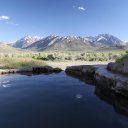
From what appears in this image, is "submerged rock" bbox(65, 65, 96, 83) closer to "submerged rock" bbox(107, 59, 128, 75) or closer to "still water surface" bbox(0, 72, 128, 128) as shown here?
"submerged rock" bbox(107, 59, 128, 75)

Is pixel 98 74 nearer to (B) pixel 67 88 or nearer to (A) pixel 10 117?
(B) pixel 67 88

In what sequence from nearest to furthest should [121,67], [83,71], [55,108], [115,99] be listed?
[55,108]
[115,99]
[121,67]
[83,71]

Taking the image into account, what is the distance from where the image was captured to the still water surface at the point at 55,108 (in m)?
12.0

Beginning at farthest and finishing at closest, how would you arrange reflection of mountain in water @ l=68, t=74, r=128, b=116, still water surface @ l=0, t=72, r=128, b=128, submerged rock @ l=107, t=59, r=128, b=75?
submerged rock @ l=107, t=59, r=128, b=75 → reflection of mountain in water @ l=68, t=74, r=128, b=116 → still water surface @ l=0, t=72, r=128, b=128

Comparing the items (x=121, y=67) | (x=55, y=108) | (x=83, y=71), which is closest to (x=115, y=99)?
(x=55, y=108)

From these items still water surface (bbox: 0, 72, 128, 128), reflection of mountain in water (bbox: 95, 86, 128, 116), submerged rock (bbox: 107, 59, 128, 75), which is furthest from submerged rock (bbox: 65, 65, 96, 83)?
reflection of mountain in water (bbox: 95, 86, 128, 116)

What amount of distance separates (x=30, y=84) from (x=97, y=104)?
876 centimetres

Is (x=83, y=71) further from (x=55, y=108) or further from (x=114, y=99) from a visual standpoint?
Answer: (x=55, y=108)

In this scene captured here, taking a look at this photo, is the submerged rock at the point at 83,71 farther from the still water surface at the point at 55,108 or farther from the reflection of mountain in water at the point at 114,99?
the reflection of mountain in water at the point at 114,99

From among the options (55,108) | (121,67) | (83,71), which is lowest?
(55,108)

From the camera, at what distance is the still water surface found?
12.0m

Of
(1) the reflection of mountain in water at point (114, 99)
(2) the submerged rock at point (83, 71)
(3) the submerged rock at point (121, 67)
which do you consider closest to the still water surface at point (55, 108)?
(1) the reflection of mountain in water at point (114, 99)

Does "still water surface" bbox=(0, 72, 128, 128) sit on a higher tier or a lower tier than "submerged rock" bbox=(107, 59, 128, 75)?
lower

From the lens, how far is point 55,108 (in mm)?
14594
